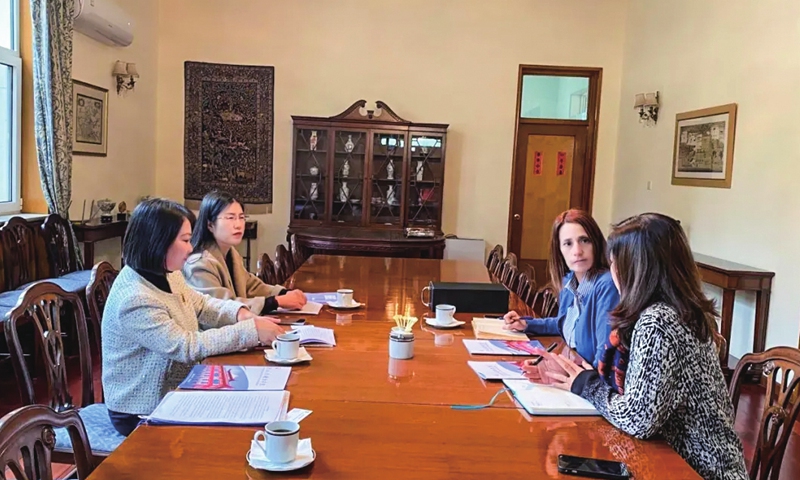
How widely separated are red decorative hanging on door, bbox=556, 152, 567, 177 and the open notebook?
18.1 ft

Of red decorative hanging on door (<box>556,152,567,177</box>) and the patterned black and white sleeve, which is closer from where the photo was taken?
the patterned black and white sleeve

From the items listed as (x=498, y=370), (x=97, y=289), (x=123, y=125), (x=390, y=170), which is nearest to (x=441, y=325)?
(x=498, y=370)

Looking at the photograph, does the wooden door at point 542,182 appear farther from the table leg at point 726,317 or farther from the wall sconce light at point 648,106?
the table leg at point 726,317

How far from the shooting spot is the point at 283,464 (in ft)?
3.96

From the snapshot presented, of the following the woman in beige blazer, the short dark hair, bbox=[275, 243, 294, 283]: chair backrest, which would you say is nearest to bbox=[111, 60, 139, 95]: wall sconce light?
bbox=[275, 243, 294, 283]: chair backrest

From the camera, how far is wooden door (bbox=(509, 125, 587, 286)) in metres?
6.92

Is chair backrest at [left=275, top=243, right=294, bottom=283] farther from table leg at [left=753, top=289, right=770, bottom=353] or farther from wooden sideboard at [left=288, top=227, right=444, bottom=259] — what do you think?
table leg at [left=753, top=289, right=770, bottom=353]

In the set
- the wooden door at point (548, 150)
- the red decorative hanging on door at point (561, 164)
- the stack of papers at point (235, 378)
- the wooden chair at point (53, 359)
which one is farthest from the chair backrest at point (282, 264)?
the red decorative hanging on door at point (561, 164)

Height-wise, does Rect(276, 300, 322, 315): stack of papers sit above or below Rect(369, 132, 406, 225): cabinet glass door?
below

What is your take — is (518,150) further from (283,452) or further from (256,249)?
(283,452)

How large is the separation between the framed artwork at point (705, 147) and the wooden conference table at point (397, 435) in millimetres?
3527

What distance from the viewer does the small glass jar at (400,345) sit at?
195 centimetres

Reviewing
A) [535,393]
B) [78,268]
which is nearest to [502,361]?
[535,393]

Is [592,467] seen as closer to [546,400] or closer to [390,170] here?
[546,400]
